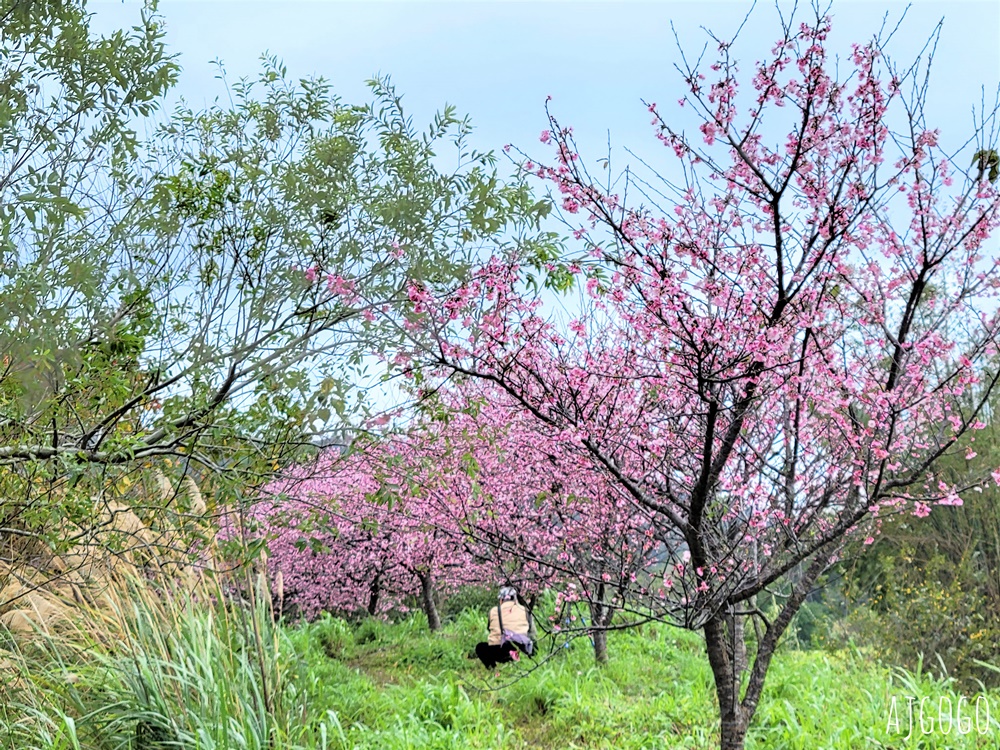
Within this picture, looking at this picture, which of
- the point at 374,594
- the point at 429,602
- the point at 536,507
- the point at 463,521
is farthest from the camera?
the point at 374,594

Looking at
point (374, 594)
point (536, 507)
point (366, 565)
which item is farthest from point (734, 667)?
point (374, 594)

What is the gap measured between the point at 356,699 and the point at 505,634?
236cm

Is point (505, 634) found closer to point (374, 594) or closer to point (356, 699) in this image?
point (356, 699)

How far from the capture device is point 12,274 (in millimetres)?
3104

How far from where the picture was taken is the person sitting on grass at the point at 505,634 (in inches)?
330

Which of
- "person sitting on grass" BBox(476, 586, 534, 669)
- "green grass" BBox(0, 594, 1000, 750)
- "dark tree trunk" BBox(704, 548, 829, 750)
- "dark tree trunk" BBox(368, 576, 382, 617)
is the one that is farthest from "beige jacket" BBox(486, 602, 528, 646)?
"dark tree trunk" BBox(368, 576, 382, 617)

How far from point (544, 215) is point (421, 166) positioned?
30.1 inches

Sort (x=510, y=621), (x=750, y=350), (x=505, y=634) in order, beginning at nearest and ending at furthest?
(x=750, y=350)
(x=505, y=634)
(x=510, y=621)

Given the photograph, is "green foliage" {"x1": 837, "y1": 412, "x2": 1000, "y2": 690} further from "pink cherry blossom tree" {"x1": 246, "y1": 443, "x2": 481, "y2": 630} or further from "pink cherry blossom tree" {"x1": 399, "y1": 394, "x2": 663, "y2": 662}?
"pink cherry blossom tree" {"x1": 246, "y1": 443, "x2": 481, "y2": 630}

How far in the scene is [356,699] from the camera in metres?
6.38

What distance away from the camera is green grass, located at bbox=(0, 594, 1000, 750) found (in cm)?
374

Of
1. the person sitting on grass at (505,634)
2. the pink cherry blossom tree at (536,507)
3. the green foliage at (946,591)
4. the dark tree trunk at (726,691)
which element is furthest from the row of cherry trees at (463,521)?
the green foliage at (946,591)

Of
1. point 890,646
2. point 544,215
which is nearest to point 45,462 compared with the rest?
point 544,215

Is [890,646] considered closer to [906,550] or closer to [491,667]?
[906,550]
